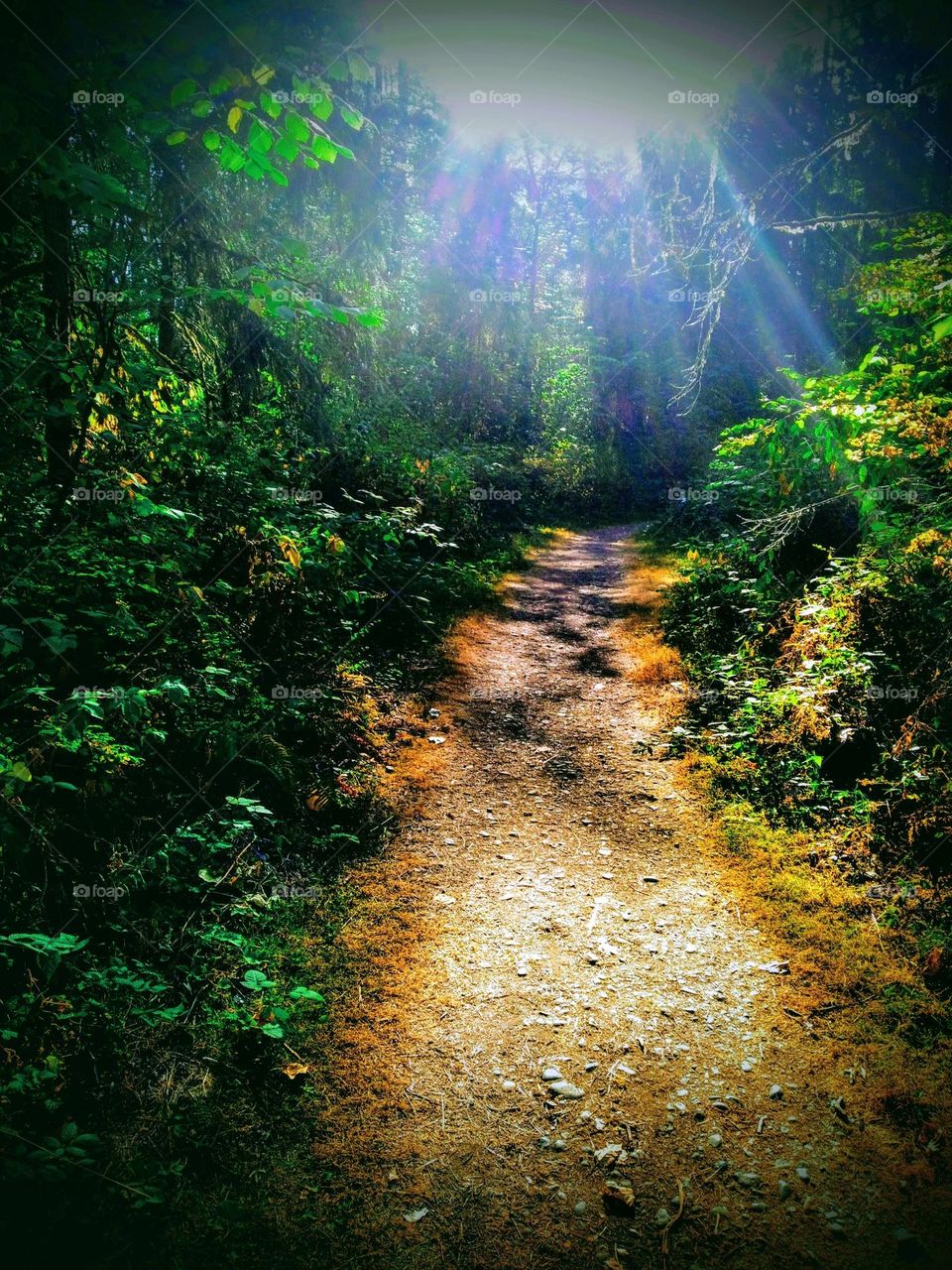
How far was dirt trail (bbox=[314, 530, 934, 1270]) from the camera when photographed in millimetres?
2811

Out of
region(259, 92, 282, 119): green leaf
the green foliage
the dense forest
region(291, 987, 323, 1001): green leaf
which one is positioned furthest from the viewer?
the green foliage

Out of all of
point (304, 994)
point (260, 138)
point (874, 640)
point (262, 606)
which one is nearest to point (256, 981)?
point (304, 994)

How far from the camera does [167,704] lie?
4.98 metres

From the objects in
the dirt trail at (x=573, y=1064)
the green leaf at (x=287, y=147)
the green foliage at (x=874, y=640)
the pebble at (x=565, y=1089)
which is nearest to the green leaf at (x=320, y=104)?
the green leaf at (x=287, y=147)

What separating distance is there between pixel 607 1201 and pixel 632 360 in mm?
31507

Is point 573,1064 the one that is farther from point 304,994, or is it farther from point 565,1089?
point 304,994

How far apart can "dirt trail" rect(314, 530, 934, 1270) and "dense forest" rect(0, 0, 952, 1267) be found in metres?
0.19

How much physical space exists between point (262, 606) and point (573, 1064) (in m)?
5.18

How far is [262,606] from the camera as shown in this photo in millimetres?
6730

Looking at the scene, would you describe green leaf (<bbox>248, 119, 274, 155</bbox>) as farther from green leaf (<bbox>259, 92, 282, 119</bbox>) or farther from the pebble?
the pebble

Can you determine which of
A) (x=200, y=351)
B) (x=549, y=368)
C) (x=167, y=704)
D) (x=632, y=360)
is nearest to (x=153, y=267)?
(x=200, y=351)

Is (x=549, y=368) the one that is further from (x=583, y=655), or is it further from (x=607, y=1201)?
(x=607, y=1201)

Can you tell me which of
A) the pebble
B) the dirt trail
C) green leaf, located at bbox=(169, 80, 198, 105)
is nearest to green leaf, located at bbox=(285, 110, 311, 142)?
green leaf, located at bbox=(169, 80, 198, 105)

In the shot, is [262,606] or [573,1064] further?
[262,606]
